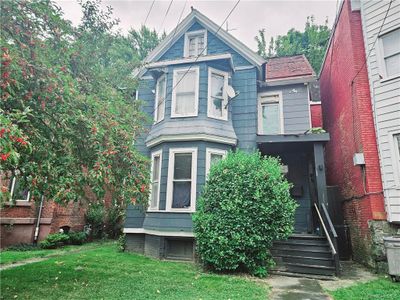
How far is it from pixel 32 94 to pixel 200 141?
5.42 m

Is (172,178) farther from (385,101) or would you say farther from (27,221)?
(27,221)

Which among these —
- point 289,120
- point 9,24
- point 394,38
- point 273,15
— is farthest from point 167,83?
→ point 394,38

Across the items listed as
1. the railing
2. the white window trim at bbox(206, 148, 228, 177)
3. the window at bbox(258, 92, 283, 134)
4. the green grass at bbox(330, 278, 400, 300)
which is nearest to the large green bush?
the railing

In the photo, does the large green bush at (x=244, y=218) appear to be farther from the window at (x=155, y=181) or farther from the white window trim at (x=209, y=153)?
the window at (x=155, y=181)

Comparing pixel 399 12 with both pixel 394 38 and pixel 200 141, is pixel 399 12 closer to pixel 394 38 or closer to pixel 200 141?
pixel 394 38

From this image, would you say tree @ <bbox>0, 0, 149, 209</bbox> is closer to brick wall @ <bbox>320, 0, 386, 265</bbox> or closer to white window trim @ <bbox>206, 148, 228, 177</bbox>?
white window trim @ <bbox>206, 148, 228, 177</bbox>

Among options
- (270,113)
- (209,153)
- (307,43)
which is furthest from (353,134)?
(307,43)

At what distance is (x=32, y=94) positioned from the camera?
15.5ft

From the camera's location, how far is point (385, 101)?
26.5 feet

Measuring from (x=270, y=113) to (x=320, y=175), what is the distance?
11.9ft

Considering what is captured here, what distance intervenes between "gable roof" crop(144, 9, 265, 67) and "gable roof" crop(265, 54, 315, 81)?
1384 millimetres

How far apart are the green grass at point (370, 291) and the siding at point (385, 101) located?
209cm

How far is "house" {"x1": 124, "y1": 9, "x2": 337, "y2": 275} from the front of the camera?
873cm

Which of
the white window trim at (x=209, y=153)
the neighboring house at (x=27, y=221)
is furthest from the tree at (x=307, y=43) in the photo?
the neighboring house at (x=27, y=221)
